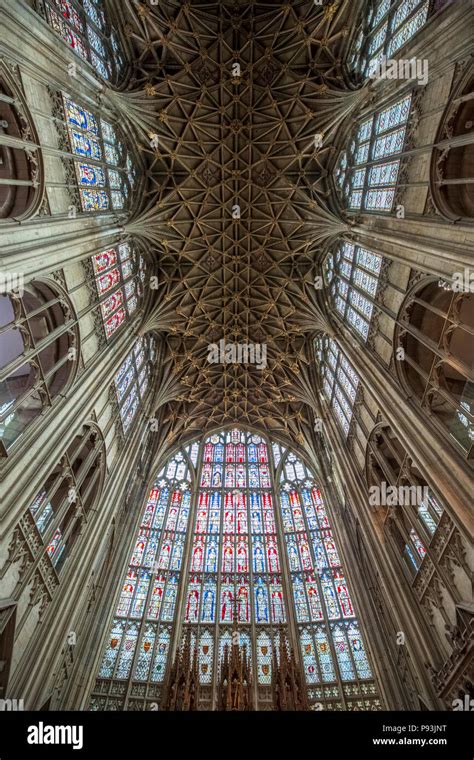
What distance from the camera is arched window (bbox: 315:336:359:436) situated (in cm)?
2003

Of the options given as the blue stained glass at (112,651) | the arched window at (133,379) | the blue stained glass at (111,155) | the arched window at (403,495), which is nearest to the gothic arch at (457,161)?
the arched window at (403,495)

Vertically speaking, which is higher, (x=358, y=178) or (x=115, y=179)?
(x=358, y=178)

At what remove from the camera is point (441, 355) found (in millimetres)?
12406

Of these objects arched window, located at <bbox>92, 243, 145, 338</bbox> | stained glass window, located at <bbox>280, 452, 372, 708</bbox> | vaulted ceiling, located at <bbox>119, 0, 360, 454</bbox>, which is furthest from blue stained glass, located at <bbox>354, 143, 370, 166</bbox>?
stained glass window, located at <bbox>280, 452, 372, 708</bbox>

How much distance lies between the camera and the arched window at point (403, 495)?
1330cm

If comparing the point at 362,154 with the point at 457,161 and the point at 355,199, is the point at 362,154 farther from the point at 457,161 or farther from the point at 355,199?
the point at 457,161

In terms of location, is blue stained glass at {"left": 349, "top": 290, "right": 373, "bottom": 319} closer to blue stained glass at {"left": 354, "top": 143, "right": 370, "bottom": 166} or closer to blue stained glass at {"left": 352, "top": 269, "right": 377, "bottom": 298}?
blue stained glass at {"left": 352, "top": 269, "right": 377, "bottom": 298}

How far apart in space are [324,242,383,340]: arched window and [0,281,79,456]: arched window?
12107 mm

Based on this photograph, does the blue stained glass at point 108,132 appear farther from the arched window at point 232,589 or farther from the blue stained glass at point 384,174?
the arched window at point 232,589

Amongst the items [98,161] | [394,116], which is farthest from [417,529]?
[98,161]

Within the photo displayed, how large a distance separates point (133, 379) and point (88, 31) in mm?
14760

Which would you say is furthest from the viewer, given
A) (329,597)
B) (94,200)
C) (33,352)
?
(329,597)

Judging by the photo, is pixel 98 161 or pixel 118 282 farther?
pixel 118 282
